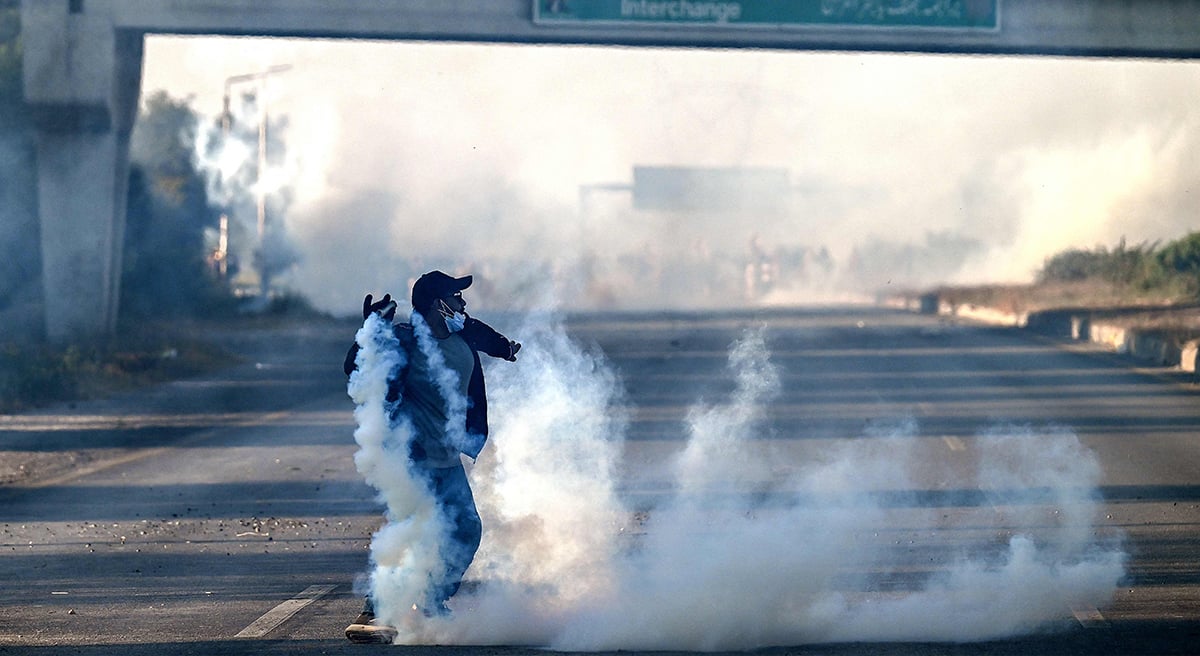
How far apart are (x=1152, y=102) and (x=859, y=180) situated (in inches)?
256

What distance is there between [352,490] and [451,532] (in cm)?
689

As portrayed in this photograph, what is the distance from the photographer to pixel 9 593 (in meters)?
8.56

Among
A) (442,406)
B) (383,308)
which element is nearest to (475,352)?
(442,406)

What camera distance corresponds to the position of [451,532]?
6914 mm

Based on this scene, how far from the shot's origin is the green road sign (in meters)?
22.1

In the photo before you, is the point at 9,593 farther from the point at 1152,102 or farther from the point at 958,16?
the point at 1152,102

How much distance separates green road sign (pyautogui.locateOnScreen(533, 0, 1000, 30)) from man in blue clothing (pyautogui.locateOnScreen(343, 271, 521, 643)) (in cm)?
1549

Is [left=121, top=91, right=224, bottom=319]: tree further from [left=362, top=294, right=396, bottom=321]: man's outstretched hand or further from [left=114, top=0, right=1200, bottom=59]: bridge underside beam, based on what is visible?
[left=362, top=294, right=396, bottom=321]: man's outstretched hand

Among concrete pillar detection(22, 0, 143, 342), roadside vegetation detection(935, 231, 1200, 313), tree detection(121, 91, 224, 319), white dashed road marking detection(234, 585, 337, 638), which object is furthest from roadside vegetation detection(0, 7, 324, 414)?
roadside vegetation detection(935, 231, 1200, 313)

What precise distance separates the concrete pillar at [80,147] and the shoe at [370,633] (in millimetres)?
18302

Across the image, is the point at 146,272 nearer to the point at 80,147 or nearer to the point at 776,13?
the point at 80,147

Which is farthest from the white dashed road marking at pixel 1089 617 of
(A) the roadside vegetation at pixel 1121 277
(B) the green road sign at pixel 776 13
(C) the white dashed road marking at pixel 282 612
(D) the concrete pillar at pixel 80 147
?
(A) the roadside vegetation at pixel 1121 277

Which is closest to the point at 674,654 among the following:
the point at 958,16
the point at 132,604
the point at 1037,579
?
the point at 1037,579

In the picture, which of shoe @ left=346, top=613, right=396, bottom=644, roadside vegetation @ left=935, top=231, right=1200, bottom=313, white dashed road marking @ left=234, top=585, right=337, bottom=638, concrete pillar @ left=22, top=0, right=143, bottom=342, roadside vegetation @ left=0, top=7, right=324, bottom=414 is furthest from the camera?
roadside vegetation @ left=935, top=231, right=1200, bottom=313
